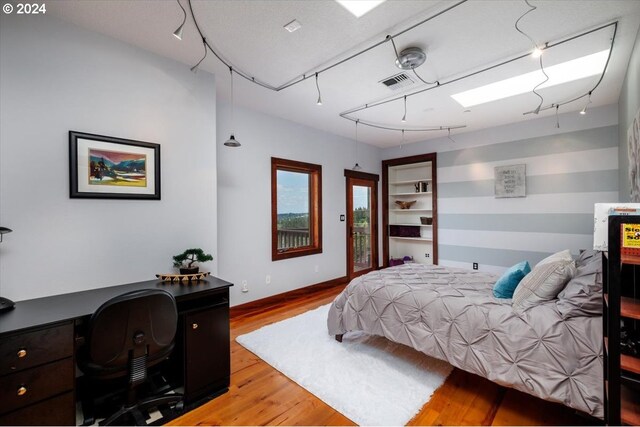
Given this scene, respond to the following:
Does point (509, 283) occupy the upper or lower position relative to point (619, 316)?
lower

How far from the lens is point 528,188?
14.5 feet

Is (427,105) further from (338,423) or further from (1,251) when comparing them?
(1,251)

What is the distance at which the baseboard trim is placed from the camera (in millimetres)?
3779

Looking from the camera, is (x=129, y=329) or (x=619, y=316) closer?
(x=619, y=316)

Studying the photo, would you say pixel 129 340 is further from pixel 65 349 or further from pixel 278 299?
pixel 278 299

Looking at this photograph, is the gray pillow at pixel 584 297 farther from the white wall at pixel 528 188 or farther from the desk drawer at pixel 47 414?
the desk drawer at pixel 47 414

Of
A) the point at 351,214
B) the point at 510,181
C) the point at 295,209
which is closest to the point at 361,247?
the point at 351,214

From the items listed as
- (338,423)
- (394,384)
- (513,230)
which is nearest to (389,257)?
(513,230)

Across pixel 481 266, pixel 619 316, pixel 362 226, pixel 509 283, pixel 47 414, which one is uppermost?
pixel 362 226

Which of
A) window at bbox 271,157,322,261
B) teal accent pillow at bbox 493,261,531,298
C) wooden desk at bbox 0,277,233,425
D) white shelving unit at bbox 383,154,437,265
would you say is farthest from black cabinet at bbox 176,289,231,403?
white shelving unit at bbox 383,154,437,265

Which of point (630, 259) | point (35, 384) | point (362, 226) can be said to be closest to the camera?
point (630, 259)

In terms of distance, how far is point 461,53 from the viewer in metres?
2.50

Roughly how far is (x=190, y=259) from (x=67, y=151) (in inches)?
49.1

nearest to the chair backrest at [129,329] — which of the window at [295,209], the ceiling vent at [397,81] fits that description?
the window at [295,209]
